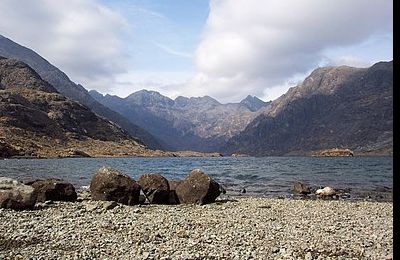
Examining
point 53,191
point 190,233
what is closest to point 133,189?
point 53,191

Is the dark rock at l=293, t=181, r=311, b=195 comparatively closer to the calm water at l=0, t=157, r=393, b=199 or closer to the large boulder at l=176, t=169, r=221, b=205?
the calm water at l=0, t=157, r=393, b=199

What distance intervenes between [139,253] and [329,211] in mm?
17170

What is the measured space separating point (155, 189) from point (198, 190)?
130 inches

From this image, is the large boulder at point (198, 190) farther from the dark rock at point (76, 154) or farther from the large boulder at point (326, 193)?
the dark rock at point (76, 154)

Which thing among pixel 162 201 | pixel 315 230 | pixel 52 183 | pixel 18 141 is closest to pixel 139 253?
pixel 315 230

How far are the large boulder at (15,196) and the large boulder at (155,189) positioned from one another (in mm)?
8513

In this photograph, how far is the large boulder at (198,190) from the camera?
94.5ft

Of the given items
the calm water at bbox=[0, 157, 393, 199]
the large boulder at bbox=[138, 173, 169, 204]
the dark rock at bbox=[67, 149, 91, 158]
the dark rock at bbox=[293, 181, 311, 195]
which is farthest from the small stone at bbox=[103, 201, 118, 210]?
the dark rock at bbox=[67, 149, 91, 158]

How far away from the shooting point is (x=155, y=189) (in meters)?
29.4

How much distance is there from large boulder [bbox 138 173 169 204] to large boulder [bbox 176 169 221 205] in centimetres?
110

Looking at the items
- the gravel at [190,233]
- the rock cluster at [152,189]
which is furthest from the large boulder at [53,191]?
the rock cluster at [152,189]

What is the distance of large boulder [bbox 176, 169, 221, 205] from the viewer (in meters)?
28.8

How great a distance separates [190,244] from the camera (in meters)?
15.3
